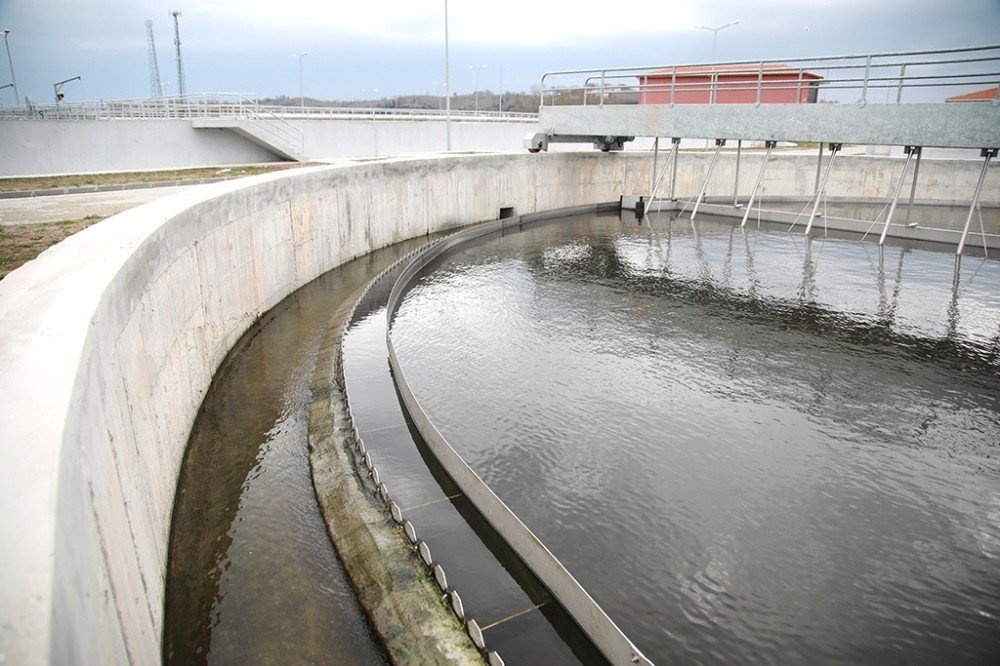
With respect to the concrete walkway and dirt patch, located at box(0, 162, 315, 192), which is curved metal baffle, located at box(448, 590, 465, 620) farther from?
dirt patch, located at box(0, 162, 315, 192)

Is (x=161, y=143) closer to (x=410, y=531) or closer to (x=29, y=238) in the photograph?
(x=29, y=238)

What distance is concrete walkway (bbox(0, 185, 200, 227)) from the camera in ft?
40.9

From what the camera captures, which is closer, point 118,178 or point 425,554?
point 425,554

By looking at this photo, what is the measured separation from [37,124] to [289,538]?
2703 centimetres

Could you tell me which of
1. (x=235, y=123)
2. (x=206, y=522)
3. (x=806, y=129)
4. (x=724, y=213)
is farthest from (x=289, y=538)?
(x=235, y=123)

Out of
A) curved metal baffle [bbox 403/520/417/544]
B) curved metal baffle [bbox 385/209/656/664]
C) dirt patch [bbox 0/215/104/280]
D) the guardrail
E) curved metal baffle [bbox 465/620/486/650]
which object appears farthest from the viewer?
the guardrail

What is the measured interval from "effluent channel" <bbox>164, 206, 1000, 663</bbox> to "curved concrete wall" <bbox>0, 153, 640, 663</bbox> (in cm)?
85

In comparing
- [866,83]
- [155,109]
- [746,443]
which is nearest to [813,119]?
[866,83]

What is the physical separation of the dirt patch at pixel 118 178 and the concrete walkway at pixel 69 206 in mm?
2530

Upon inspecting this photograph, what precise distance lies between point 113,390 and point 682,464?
6.57 meters

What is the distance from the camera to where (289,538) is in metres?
7.37

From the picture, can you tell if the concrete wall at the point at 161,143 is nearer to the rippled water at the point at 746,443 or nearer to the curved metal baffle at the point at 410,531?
the rippled water at the point at 746,443

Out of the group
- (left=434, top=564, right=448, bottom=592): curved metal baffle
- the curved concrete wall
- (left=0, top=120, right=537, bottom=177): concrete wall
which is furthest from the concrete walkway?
(left=0, top=120, right=537, bottom=177): concrete wall

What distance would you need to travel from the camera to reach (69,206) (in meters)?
13.9
